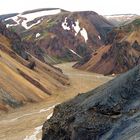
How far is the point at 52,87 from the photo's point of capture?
202 ft

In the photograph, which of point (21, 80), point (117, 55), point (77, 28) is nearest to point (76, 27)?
point (77, 28)

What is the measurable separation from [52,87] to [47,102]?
33.2 feet

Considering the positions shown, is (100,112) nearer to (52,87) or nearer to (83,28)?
(52,87)

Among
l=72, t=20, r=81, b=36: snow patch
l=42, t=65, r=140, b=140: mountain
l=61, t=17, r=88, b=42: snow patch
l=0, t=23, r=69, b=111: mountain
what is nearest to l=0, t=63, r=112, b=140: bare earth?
l=0, t=23, r=69, b=111: mountain

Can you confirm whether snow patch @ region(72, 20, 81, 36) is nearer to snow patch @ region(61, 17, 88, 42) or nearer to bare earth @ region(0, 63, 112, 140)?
snow patch @ region(61, 17, 88, 42)

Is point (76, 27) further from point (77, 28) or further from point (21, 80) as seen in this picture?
point (21, 80)

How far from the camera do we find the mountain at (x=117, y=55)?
100 meters

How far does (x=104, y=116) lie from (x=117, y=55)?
86.1 metres

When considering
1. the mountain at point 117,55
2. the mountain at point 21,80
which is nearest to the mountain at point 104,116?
the mountain at point 21,80

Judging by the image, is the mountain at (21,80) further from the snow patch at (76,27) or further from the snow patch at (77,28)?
the snow patch at (77,28)

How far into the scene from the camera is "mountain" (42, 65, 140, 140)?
586 inches

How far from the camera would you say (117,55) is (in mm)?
101875

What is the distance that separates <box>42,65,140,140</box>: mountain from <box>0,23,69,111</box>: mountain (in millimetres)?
28272

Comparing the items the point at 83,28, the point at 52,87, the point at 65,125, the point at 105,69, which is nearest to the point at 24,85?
the point at 52,87
